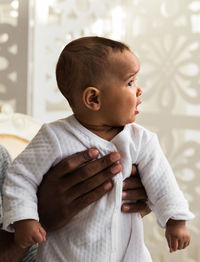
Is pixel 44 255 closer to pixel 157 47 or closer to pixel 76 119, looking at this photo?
pixel 76 119

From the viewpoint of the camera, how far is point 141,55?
8.92 ft

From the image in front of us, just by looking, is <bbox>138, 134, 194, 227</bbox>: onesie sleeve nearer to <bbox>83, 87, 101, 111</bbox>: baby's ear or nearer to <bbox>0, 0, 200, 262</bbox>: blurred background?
<bbox>83, 87, 101, 111</bbox>: baby's ear

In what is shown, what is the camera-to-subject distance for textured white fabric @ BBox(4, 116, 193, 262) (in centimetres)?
114

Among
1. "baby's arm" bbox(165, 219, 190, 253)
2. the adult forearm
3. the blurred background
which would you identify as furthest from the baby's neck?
the blurred background

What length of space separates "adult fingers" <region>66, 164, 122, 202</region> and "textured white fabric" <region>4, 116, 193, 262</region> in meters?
0.03

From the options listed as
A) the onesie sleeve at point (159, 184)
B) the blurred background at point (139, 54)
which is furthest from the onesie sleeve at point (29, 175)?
the blurred background at point (139, 54)

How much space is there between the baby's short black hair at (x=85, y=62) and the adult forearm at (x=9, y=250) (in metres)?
0.47

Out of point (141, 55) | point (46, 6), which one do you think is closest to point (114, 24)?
point (141, 55)

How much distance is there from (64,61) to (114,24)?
173cm

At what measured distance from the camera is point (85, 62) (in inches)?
43.3

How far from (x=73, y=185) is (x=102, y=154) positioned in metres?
0.12

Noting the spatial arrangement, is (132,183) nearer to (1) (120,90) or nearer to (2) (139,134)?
(2) (139,134)

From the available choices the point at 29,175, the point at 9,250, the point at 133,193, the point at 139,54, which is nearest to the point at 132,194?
the point at 133,193

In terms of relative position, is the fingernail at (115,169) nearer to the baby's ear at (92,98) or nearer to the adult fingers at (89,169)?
the adult fingers at (89,169)
